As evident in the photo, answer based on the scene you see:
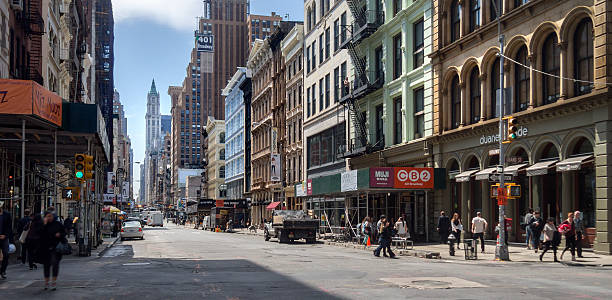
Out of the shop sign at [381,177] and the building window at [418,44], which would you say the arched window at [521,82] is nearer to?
the shop sign at [381,177]

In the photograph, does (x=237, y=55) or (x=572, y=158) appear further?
(x=237, y=55)

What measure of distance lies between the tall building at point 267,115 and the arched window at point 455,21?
3422 centimetres

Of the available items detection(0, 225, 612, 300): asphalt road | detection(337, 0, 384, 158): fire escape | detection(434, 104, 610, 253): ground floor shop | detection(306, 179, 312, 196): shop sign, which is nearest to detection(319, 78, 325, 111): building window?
detection(337, 0, 384, 158): fire escape

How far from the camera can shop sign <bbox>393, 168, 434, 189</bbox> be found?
113 ft

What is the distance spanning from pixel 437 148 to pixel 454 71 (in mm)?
4519

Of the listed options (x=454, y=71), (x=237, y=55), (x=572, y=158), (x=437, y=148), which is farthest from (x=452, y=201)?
(x=237, y=55)

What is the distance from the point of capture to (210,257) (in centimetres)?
2600

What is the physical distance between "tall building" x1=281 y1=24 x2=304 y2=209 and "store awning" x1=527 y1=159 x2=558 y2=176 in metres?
37.8

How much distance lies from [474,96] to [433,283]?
20677mm

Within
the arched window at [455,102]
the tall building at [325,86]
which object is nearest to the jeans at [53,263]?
the arched window at [455,102]

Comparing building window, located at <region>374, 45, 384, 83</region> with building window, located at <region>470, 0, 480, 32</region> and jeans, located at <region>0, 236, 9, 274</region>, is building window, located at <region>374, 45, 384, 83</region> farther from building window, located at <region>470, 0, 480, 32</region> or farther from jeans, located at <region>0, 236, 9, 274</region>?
jeans, located at <region>0, 236, 9, 274</region>

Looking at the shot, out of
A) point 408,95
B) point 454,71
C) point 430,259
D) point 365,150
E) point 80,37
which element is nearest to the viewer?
point 430,259

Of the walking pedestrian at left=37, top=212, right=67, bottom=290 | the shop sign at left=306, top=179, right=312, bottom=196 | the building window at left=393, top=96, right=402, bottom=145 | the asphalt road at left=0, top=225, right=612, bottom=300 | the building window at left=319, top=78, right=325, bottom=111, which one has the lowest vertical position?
the asphalt road at left=0, top=225, right=612, bottom=300

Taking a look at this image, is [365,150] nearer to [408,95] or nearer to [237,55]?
[408,95]
